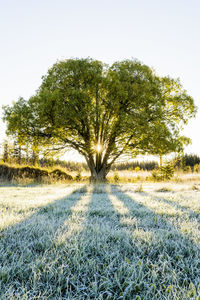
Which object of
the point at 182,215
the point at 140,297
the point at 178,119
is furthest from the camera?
the point at 178,119

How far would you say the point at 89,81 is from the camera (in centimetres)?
1226

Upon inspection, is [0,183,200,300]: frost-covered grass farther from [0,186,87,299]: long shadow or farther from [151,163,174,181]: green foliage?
[151,163,174,181]: green foliage

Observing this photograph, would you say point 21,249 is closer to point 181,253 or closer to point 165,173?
point 181,253

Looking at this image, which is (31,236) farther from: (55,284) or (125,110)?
(125,110)

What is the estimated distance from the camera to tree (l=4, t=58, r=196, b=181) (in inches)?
446

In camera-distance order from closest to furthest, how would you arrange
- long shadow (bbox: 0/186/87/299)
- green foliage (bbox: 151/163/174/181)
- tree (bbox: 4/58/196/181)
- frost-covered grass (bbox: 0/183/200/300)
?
1. frost-covered grass (bbox: 0/183/200/300)
2. long shadow (bbox: 0/186/87/299)
3. tree (bbox: 4/58/196/181)
4. green foliage (bbox: 151/163/174/181)

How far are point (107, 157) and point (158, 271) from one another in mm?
12596

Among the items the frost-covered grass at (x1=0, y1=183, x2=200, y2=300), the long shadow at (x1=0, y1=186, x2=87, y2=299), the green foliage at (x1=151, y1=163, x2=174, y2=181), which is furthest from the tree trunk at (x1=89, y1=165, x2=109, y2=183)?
the frost-covered grass at (x1=0, y1=183, x2=200, y2=300)

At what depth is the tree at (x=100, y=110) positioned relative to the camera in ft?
37.2

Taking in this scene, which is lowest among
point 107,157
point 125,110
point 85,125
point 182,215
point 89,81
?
point 182,215

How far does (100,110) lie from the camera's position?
11.6 meters

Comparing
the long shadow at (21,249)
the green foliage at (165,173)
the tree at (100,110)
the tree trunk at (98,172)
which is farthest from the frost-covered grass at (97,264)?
the green foliage at (165,173)

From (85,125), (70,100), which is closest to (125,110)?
(85,125)

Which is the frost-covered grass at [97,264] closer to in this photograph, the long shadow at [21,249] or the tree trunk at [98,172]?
the long shadow at [21,249]
